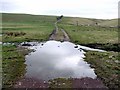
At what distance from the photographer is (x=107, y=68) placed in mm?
41906

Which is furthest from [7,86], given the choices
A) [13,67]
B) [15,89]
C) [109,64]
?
[109,64]


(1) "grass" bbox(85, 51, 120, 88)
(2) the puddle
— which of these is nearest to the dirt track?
(1) "grass" bbox(85, 51, 120, 88)

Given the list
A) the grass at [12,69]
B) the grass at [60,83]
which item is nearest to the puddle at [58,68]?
the grass at [12,69]

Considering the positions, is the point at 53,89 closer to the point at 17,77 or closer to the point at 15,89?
the point at 15,89

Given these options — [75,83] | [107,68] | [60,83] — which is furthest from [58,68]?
[75,83]

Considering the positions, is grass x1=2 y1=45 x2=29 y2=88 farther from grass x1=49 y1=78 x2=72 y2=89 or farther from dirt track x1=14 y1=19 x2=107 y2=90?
grass x1=49 y1=78 x2=72 y2=89

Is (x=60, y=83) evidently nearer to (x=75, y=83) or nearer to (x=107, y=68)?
(x=75, y=83)

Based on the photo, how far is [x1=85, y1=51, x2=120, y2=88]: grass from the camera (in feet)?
111

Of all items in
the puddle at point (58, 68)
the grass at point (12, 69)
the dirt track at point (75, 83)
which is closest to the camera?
the dirt track at point (75, 83)

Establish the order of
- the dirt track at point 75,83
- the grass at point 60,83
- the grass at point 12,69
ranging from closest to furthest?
the dirt track at point 75,83 < the grass at point 60,83 < the grass at point 12,69

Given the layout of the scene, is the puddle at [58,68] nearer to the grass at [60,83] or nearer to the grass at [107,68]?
the grass at [107,68]

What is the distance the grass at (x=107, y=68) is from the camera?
34.0 m

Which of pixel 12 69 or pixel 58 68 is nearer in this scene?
pixel 12 69

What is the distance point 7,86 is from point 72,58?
22540mm
